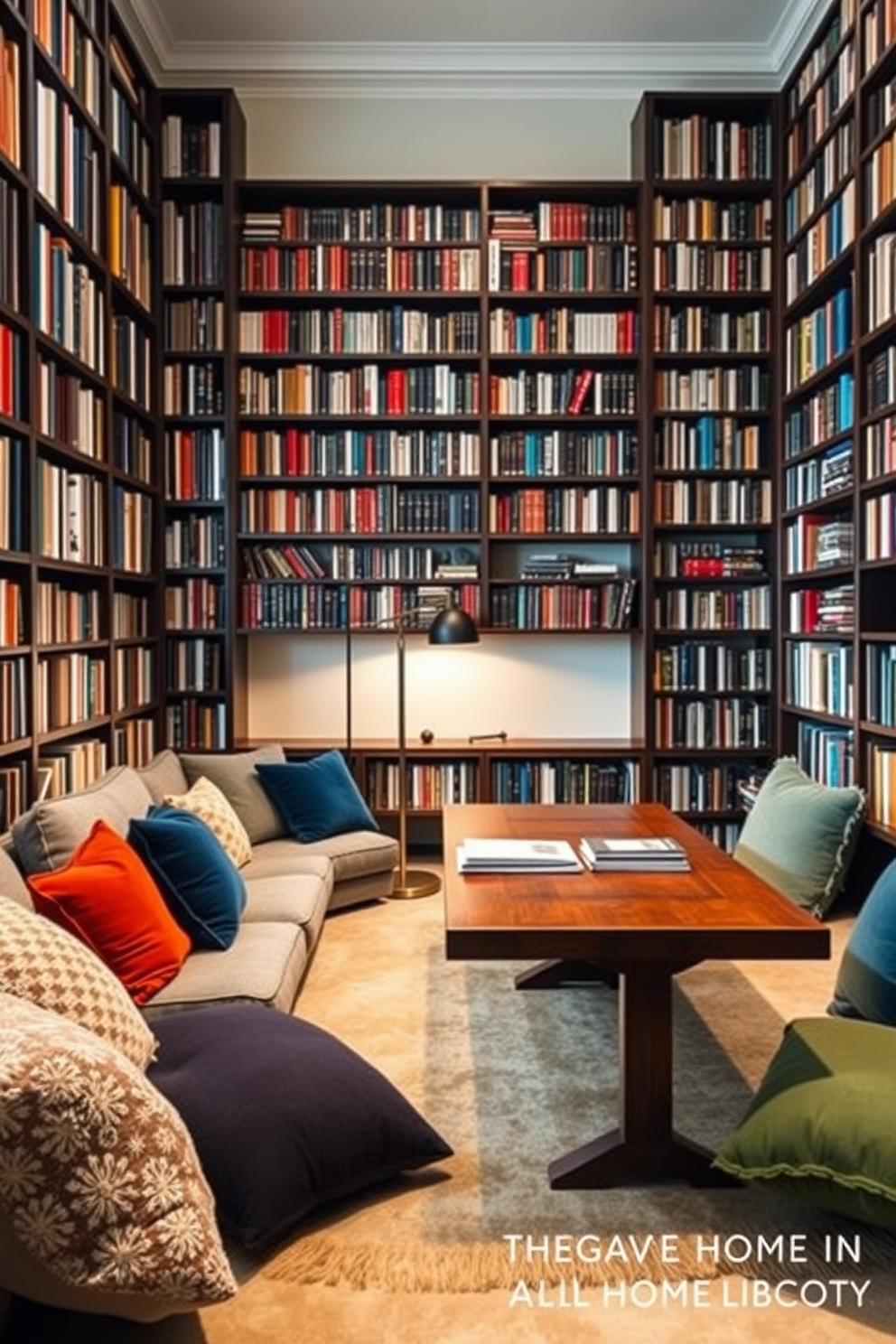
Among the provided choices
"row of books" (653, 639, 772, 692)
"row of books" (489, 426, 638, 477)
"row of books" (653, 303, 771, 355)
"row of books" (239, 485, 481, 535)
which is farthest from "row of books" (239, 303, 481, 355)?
"row of books" (653, 639, 772, 692)

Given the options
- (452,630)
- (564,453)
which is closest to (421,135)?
(564,453)

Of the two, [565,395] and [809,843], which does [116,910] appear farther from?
[565,395]

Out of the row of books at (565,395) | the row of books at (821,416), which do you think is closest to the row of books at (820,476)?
the row of books at (821,416)

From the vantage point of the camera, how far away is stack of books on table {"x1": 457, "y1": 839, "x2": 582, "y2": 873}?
230cm

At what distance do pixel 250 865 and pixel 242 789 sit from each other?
432 millimetres

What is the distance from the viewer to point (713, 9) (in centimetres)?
407

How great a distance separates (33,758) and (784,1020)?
2.31 meters

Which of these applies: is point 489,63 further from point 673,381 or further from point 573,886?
point 573,886

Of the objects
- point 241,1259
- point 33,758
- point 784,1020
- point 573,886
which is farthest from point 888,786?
point 33,758

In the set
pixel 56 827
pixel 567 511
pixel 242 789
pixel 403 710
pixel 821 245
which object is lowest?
pixel 242 789

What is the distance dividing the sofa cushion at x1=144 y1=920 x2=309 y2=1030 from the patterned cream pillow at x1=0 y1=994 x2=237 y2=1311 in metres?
0.88

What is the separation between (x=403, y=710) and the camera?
13.4 feet

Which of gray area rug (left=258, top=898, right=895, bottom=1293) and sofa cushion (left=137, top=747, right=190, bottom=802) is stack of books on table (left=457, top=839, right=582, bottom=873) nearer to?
gray area rug (left=258, top=898, right=895, bottom=1293)

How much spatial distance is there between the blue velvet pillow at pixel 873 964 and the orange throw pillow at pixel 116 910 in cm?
165
